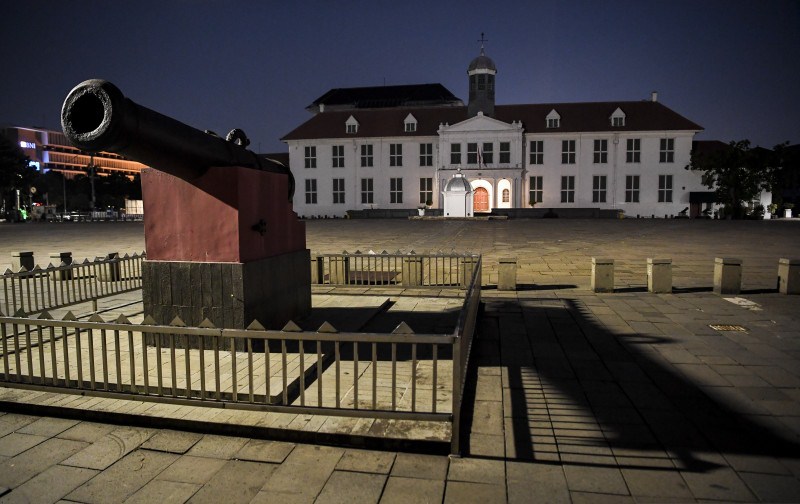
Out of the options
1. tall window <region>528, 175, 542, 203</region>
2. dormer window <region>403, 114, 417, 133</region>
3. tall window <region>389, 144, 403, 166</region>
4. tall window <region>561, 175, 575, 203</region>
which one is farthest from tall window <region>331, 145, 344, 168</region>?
tall window <region>561, 175, 575, 203</region>

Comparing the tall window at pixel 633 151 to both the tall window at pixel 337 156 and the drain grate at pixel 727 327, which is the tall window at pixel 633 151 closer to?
the tall window at pixel 337 156

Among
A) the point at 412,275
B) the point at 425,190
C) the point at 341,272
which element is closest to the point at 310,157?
the point at 425,190

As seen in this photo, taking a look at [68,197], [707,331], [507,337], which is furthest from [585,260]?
[68,197]

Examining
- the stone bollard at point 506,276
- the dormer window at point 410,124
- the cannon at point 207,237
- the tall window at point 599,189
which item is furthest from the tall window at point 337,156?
the cannon at point 207,237

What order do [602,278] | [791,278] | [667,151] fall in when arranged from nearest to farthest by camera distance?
[791,278]
[602,278]
[667,151]

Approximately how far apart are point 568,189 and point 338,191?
22.9 meters

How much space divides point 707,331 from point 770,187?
49564mm

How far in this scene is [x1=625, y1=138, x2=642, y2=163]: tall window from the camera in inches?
1920

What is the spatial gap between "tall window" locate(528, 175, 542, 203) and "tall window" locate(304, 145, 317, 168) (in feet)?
72.3

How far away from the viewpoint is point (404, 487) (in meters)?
3.31

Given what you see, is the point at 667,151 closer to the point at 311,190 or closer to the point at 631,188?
the point at 631,188

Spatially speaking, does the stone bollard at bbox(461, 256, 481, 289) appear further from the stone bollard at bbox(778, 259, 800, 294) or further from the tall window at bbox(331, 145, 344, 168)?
the tall window at bbox(331, 145, 344, 168)

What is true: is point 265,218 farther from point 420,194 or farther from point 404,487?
point 420,194

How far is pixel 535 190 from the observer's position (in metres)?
50.0
